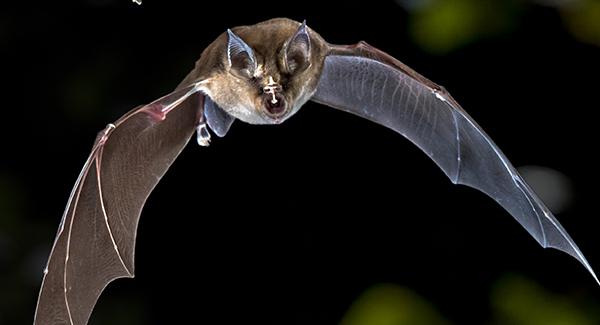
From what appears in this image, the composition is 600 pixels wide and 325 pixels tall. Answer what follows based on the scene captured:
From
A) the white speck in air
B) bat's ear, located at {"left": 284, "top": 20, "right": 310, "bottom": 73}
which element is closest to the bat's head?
bat's ear, located at {"left": 284, "top": 20, "right": 310, "bottom": 73}

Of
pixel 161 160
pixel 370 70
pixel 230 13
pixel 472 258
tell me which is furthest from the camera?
pixel 472 258

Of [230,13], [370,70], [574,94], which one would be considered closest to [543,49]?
[574,94]

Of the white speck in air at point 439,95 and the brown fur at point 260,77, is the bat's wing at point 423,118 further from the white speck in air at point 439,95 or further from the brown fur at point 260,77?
the brown fur at point 260,77

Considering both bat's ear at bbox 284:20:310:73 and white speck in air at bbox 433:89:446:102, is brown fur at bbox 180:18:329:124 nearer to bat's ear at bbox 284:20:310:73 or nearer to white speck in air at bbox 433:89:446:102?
bat's ear at bbox 284:20:310:73

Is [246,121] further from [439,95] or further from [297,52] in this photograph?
[439,95]

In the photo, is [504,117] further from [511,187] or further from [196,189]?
[511,187]

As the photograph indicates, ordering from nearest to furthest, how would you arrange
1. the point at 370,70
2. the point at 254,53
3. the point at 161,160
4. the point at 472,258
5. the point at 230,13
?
the point at 254,53
the point at 161,160
the point at 370,70
the point at 230,13
the point at 472,258

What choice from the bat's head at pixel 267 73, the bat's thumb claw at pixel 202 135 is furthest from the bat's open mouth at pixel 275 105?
the bat's thumb claw at pixel 202 135
